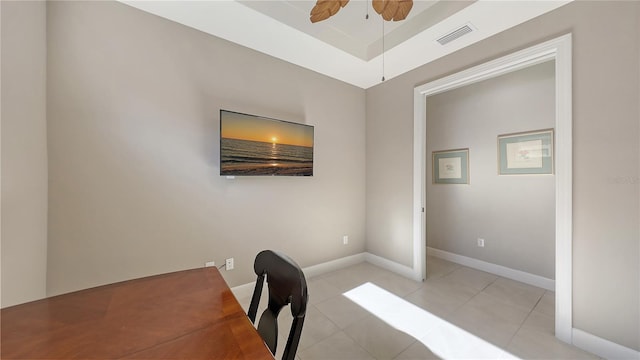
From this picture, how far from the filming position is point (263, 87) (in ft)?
8.36

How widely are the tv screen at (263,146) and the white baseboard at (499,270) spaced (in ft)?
8.27

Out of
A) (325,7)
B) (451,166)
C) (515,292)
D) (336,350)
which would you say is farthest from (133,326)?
(451,166)

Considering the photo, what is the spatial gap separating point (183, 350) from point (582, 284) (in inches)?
103

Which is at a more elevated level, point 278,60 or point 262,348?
point 278,60

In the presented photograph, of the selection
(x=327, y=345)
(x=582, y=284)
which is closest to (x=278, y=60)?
(x=327, y=345)

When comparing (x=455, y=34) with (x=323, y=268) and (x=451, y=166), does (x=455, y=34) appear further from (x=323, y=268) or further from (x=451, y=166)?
(x=323, y=268)

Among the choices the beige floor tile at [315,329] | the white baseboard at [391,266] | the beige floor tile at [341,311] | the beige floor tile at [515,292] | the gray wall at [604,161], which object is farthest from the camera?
the white baseboard at [391,266]

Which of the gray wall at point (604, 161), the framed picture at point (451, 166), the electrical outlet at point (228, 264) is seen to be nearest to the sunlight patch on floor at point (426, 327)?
the gray wall at point (604, 161)

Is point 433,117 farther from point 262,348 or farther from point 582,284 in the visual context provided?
point 262,348

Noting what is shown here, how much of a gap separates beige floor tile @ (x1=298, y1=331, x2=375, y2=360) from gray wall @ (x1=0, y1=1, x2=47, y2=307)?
1757mm

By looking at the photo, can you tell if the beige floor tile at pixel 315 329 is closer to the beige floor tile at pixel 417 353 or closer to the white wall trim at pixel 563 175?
the beige floor tile at pixel 417 353

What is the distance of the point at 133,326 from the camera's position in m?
0.79

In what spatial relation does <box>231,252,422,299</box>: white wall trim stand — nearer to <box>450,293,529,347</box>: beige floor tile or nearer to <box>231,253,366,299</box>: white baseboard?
<box>231,253,366,299</box>: white baseboard

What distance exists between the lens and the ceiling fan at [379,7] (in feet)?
4.68
